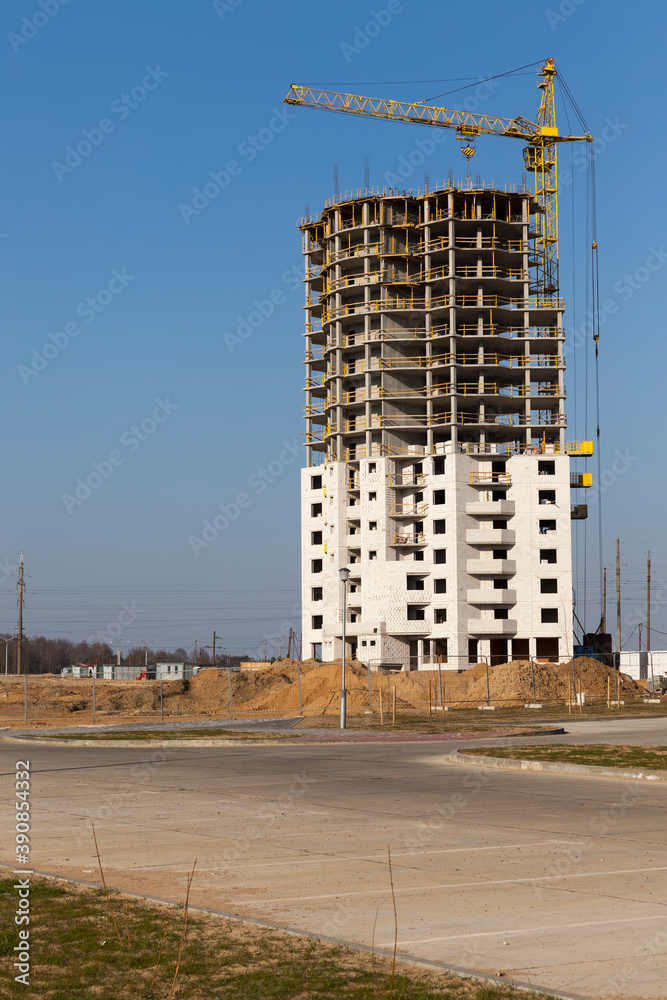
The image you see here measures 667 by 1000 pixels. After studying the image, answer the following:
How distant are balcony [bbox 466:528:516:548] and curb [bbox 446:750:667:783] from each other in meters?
70.8

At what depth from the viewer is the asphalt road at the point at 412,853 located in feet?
28.6

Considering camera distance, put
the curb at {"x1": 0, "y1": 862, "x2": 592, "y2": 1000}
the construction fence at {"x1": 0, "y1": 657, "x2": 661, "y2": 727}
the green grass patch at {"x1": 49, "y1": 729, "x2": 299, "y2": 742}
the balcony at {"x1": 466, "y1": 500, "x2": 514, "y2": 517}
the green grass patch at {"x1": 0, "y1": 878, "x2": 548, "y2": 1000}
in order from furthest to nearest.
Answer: the balcony at {"x1": 466, "y1": 500, "x2": 514, "y2": 517} → the construction fence at {"x1": 0, "y1": 657, "x2": 661, "y2": 727} → the green grass patch at {"x1": 49, "y1": 729, "x2": 299, "y2": 742} → the curb at {"x1": 0, "y1": 862, "x2": 592, "y2": 1000} → the green grass patch at {"x1": 0, "y1": 878, "x2": 548, "y2": 1000}

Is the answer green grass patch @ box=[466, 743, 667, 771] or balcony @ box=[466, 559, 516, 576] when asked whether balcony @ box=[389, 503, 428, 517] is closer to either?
balcony @ box=[466, 559, 516, 576]

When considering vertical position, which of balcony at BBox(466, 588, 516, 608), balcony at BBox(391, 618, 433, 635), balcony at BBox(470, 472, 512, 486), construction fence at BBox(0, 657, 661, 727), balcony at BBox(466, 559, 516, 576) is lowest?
construction fence at BBox(0, 657, 661, 727)

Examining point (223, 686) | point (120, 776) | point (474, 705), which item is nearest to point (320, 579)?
point (223, 686)

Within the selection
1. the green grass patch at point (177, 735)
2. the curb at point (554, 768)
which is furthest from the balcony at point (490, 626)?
the curb at point (554, 768)

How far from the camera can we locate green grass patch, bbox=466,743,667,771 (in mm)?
24344

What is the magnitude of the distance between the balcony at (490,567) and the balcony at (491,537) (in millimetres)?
1561

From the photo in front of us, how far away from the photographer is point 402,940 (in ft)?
28.6

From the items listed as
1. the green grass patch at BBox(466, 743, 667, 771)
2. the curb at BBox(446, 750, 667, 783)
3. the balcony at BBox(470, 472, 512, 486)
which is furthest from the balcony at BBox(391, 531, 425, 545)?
the curb at BBox(446, 750, 667, 783)

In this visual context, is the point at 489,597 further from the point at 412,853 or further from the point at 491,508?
the point at 412,853

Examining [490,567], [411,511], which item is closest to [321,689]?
[490,567]

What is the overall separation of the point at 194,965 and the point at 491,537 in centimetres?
9149

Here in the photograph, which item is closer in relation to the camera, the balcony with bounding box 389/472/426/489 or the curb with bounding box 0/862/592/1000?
the curb with bounding box 0/862/592/1000
